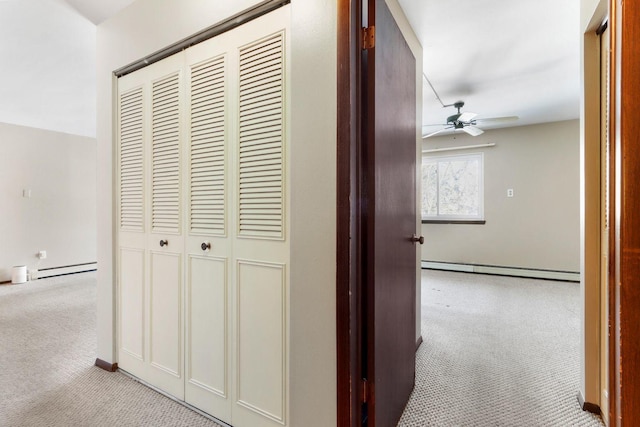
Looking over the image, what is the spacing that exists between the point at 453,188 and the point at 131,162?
506 cm

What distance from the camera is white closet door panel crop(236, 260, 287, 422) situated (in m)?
1.37

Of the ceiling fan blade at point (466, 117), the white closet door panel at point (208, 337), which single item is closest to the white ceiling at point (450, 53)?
the ceiling fan blade at point (466, 117)

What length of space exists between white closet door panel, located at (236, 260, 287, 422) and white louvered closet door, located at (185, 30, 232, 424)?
0.35ft

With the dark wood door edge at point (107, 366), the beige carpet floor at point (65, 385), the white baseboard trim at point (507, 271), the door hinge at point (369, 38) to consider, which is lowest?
the beige carpet floor at point (65, 385)

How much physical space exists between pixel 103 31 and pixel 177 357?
230 cm

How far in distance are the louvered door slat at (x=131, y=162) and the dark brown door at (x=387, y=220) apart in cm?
156

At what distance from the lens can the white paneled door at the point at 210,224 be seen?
1.40 meters

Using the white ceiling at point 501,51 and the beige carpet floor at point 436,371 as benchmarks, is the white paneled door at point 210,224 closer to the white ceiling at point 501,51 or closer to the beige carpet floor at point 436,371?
the beige carpet floor at point 436,371

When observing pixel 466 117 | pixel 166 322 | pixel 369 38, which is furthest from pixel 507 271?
pixel 166 322

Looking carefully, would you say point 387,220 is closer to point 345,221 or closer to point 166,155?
point 345,221

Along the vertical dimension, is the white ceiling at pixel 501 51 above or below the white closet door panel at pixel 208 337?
above

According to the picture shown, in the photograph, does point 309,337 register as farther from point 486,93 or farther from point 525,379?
point 486,93

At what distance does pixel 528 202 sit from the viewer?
4.82 m

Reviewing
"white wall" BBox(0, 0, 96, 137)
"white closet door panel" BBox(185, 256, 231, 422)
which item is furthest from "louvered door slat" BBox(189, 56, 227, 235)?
"white wall" BBox(0, 0, 96, 137)
